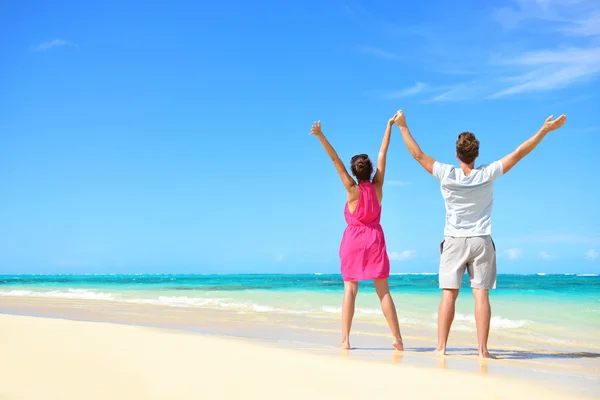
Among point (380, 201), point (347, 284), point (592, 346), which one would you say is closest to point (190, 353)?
point (347, 284)

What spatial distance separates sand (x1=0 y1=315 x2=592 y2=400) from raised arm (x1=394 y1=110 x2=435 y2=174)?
1576 mm

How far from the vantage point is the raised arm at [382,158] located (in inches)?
193

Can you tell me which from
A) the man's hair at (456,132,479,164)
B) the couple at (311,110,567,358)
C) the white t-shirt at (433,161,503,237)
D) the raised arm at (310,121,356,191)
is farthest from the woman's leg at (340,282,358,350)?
the man's hair at (456,132,479,164)

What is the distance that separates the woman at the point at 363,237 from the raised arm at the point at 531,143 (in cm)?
101

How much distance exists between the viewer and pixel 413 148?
4625 mm

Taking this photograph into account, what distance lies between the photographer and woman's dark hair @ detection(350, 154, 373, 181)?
4953 mm

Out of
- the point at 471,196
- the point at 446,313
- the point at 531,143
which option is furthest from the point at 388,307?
the point at 531,143

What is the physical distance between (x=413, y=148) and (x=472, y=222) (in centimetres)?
75

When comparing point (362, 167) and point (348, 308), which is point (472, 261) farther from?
point (362, 167)

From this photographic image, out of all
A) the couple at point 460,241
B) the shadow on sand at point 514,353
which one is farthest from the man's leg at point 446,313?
the shadow on sand at point 514,353

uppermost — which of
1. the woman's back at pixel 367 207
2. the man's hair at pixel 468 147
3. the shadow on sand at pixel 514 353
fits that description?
the man's hair at pixel 468 147

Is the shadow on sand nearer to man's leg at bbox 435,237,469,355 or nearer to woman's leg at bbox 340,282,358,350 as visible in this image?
woman's leg at bbox 340,282,358,350

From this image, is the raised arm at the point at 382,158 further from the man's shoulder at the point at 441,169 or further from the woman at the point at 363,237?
the man's shoulder at the point at 441,169

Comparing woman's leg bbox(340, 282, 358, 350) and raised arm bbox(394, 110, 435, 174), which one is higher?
raised arm bbox(394, 110, 435, 174)
